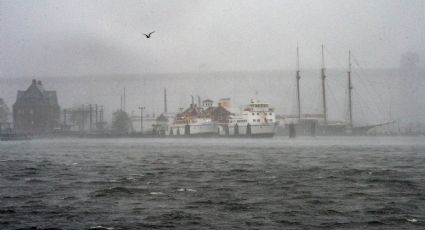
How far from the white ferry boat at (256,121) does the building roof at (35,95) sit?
70.3 m

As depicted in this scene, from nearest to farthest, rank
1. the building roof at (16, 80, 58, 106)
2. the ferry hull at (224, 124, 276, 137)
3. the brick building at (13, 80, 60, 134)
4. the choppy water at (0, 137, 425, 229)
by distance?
1. the choppy water at (0, 137, 425, 229)
2. the ferry hull at (224, 124, 276, 137)
3. the brick building at (13, 80, 60, 134)
4. the building roof at (16, 80, 58, 106)

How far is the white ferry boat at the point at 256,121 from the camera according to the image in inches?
5433

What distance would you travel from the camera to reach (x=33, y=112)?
167 m

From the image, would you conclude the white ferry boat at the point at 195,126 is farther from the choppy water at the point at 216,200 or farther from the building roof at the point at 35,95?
the choppy water at the point at 216,200

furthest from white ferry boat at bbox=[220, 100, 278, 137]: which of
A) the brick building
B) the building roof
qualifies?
the building roof

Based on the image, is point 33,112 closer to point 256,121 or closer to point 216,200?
point 256,121

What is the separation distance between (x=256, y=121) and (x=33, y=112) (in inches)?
3068

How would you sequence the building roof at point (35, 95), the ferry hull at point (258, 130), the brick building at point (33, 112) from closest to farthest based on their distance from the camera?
the ferry hull at point (258, 130)
the brick building at point (33, 112)
the building roof at point (35, 95)

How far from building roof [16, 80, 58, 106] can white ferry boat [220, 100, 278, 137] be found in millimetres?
70304

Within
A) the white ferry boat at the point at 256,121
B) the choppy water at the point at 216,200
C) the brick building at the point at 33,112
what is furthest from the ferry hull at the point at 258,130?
the choppy water at the point at 216,200

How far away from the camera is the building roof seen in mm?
169000

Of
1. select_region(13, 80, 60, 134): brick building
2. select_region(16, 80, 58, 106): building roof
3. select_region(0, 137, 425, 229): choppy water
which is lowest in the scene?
select_region(0, 137, 425, 229): choppy water

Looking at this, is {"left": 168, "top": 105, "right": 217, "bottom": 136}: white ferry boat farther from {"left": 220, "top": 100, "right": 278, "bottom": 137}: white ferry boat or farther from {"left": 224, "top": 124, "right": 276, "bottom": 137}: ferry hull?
{"left": 224, "top": 124, "right": 276, "bottom": 137}: ferry hull

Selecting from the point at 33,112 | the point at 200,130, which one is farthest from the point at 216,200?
the point at 33,112
